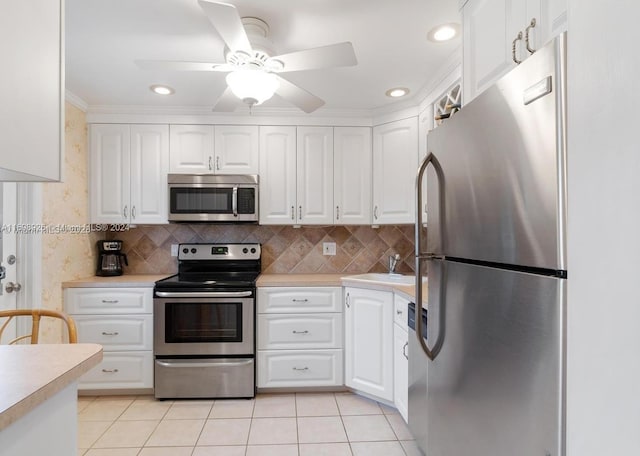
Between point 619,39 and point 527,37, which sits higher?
point 527,37

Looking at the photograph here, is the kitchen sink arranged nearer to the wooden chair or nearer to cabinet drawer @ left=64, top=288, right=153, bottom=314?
cabinet drawer @ left=64, top=288, right=153, bottom=314

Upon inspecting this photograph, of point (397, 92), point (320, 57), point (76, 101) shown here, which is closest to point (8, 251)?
point (76, 101)

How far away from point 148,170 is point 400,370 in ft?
8.04

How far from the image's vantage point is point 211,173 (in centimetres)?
286

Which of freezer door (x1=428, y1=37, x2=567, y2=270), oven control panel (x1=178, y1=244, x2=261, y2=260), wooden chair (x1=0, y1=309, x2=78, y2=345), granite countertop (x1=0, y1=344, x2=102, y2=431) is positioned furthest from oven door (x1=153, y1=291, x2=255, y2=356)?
freezer door (x1=428, y1=37, x2=567, y2=270)

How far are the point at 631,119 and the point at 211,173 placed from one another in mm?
2772

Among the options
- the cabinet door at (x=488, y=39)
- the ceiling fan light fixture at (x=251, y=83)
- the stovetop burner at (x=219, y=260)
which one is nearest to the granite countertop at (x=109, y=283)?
the stovetop burner at (x=219, y=260)

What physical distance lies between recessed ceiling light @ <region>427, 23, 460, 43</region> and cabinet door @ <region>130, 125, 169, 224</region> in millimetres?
2120

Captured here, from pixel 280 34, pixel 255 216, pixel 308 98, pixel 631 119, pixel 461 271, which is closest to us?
pixel 631 119

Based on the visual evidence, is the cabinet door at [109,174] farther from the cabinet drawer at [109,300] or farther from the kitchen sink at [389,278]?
the kitchen sink at [389,278]

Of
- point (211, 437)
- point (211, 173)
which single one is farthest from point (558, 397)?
point (211, 173)

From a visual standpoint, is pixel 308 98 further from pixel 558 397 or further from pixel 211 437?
pixel 211 437

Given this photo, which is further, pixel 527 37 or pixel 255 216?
pixel 255 216

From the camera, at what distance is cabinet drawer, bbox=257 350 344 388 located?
8.57 ft
